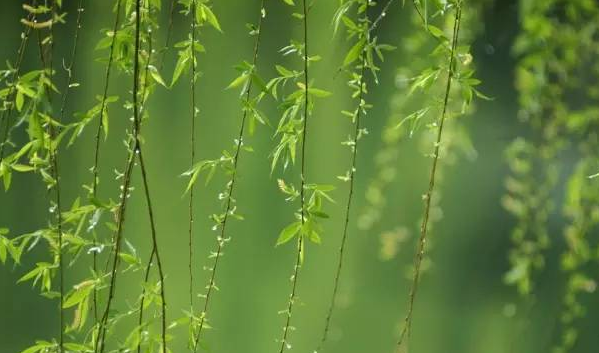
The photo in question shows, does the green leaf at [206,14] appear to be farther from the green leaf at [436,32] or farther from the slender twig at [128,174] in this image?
the green leaf at [436,32]

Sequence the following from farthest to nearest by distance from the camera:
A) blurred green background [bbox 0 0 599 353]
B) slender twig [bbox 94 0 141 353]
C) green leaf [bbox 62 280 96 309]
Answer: blurred green background [bbox 0 0 599 353]
green leaf [bbox 62 280 96 309]
slender twig [bbox 94 0 141 353]

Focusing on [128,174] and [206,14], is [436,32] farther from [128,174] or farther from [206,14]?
[128,174]

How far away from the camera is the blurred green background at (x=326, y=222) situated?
194 cm

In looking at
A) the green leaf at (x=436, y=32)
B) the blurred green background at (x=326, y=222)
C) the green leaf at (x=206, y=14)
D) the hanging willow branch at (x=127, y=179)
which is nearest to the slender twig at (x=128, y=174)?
the hanging willow branch at (x=127, y=179)

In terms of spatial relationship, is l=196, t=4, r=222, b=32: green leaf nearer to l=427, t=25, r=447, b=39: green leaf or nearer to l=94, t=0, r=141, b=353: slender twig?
l=94, t=0, r=141, b=353: slender twig

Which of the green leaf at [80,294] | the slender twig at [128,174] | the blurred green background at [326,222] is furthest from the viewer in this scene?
the blurred green background at [326,222]

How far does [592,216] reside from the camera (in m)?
1.58

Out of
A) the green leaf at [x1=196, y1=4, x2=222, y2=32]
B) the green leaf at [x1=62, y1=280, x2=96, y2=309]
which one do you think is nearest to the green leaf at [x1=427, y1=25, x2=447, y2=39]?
the green leaf at [x1=196, y1=4, x2=222, y2=32]

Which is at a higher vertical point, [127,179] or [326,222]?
[127,179]

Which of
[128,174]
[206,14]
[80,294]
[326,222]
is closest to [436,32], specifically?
[206,14]

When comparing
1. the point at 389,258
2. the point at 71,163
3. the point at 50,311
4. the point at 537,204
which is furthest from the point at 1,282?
the point at 537,204

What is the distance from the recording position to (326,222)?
2.06 m

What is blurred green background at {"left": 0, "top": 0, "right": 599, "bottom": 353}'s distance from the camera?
194 centimetres

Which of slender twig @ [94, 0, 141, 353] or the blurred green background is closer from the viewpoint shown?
slender twig @ [94, 0, 141, 353]
